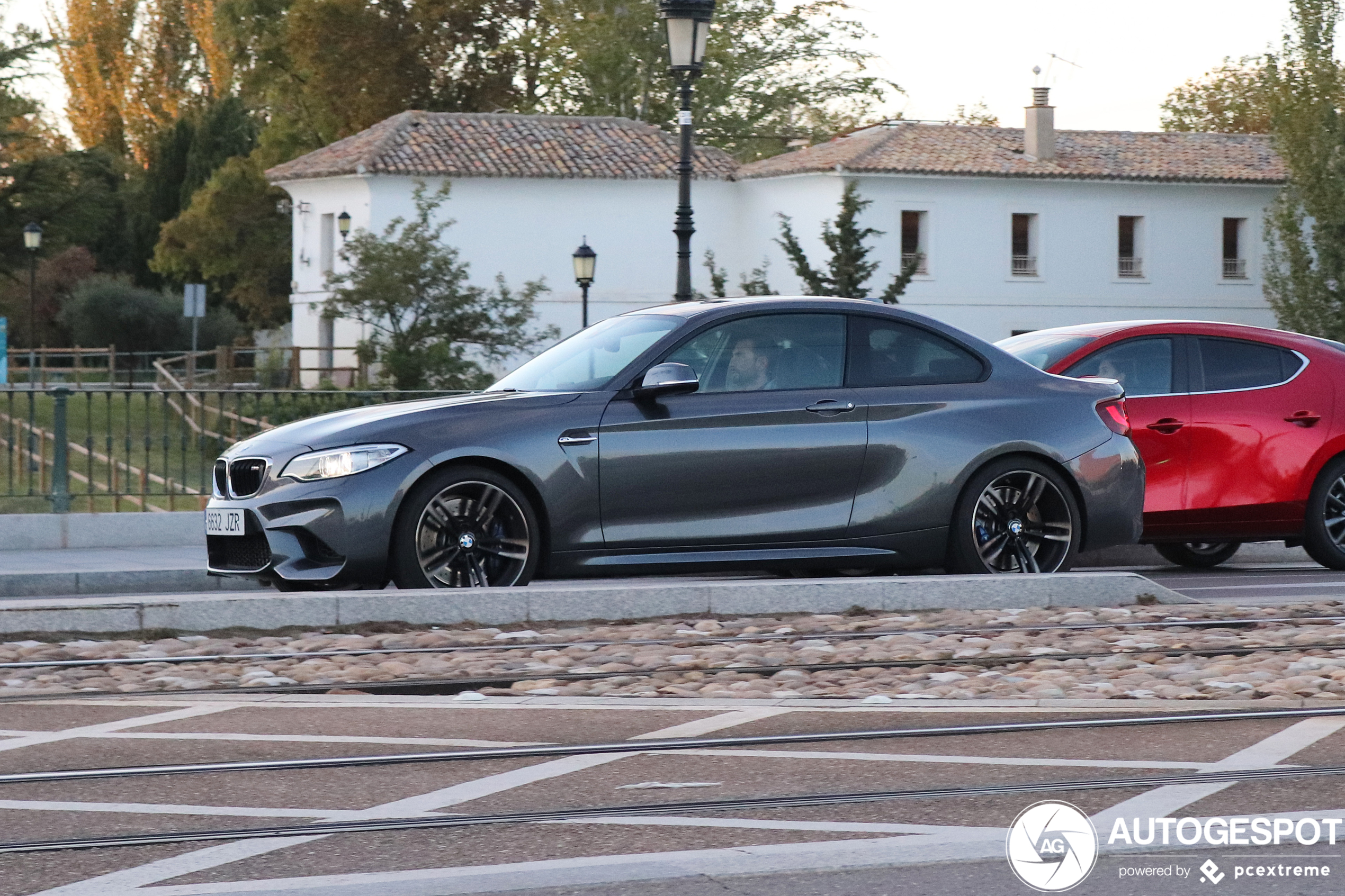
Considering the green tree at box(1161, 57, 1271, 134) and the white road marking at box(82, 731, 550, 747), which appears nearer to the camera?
the white road marking at box(82, 731, 550, 747)

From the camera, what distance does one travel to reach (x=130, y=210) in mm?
77625

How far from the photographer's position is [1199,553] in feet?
44.4

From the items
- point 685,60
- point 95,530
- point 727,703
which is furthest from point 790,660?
point 685,60

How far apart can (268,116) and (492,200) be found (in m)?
28.2

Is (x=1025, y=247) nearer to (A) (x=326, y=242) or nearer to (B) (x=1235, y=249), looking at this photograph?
(B) (x=1235, y=249)

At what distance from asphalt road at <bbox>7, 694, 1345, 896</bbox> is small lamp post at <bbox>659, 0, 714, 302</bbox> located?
35.9 ft

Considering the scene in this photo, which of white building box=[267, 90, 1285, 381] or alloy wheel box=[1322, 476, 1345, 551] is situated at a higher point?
white building box=[267, 90, 1285, 381]

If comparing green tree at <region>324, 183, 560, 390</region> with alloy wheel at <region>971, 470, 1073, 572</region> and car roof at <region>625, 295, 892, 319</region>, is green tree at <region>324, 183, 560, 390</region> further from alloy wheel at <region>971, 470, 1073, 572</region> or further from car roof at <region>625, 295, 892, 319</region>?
alloy wheel at <region>971, 470, 1073, 572</region>

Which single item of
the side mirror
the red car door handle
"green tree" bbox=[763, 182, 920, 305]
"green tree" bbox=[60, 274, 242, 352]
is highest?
"green tree" bbox=[60, 274, 242, 352]

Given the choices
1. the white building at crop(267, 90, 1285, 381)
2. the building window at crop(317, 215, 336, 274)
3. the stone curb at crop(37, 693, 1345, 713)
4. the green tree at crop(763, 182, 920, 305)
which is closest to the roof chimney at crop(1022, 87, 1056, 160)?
the white building at crop(267, 90, 1285, 381)

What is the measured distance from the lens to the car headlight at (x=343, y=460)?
360 inches

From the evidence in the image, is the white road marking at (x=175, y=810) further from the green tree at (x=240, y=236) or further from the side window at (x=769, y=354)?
the green tree at (x=240, y=236)

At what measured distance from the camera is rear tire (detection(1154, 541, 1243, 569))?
13.5 m

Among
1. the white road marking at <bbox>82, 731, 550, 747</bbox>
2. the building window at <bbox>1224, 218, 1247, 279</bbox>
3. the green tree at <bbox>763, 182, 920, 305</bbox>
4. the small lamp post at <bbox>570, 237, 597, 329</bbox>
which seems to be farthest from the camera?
the building window at <bbox>1224, 218, 1247, 279</bbox>
